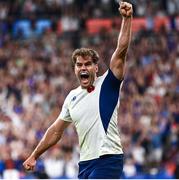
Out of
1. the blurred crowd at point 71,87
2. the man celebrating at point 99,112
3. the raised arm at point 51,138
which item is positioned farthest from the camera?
the blurred crowd at point 71,87

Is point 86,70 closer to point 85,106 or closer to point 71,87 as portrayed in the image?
point 85,106

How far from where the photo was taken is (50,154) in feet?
49.7

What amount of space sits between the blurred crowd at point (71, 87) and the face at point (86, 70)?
6.30m

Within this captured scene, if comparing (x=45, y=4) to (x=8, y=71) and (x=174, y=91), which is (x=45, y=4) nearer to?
(x=8, y=71)

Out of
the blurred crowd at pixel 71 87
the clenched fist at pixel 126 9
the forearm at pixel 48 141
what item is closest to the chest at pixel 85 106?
the forearm at pixel 48 141

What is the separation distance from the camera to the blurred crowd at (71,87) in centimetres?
1520

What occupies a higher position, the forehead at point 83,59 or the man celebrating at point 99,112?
the forehead at point 83,59

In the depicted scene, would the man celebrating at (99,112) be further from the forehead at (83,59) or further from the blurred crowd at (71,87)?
the blurred crowd at (71,87)

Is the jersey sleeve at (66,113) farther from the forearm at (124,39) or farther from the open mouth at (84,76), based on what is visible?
the forearm at (124,39)

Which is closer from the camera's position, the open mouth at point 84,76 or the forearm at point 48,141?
the open mouth at point 84,76

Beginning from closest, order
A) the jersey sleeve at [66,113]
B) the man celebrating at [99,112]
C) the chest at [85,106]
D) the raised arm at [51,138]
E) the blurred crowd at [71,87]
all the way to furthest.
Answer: the man celebrating at [99,112], the chest at [85,106], the jersey sleeve at [66,113], the raised arm at [51,138], the blurred crowd at [71,87]

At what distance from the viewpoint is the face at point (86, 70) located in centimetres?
754

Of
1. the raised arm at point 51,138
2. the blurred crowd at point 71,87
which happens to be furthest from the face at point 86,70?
the blurred crowd at point 71,87

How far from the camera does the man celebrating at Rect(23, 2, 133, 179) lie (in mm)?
7352
